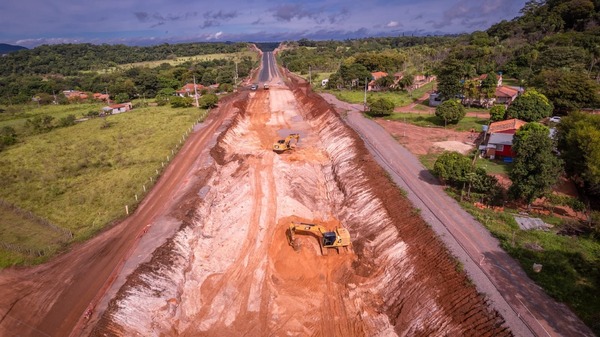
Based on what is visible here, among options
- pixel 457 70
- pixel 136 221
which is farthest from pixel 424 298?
pixel 457 70

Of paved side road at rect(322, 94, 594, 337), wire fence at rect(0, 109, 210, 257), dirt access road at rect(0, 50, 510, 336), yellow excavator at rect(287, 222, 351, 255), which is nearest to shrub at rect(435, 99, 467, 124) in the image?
paved side road at rect(322, 94, 594, 337)

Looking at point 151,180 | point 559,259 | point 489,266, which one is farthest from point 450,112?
point 151,180

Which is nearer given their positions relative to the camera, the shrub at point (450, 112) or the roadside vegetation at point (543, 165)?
the roadside vegetation at point (543, 165)

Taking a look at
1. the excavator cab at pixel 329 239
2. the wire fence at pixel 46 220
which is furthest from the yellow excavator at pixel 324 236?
the wire fence at pixel 46 220

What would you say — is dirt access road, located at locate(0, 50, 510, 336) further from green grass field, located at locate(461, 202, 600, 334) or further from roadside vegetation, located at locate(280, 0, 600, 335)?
roadside vegetation, located at locate(280, 0, 600, 335)

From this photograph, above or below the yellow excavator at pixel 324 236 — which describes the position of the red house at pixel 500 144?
above

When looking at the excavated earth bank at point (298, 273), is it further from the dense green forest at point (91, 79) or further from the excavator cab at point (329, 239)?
the dense green forest at point (91, 79)

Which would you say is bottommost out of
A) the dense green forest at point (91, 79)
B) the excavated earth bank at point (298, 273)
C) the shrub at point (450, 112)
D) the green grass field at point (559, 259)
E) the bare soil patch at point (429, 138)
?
the excavated earth bank at point (298, 273)
